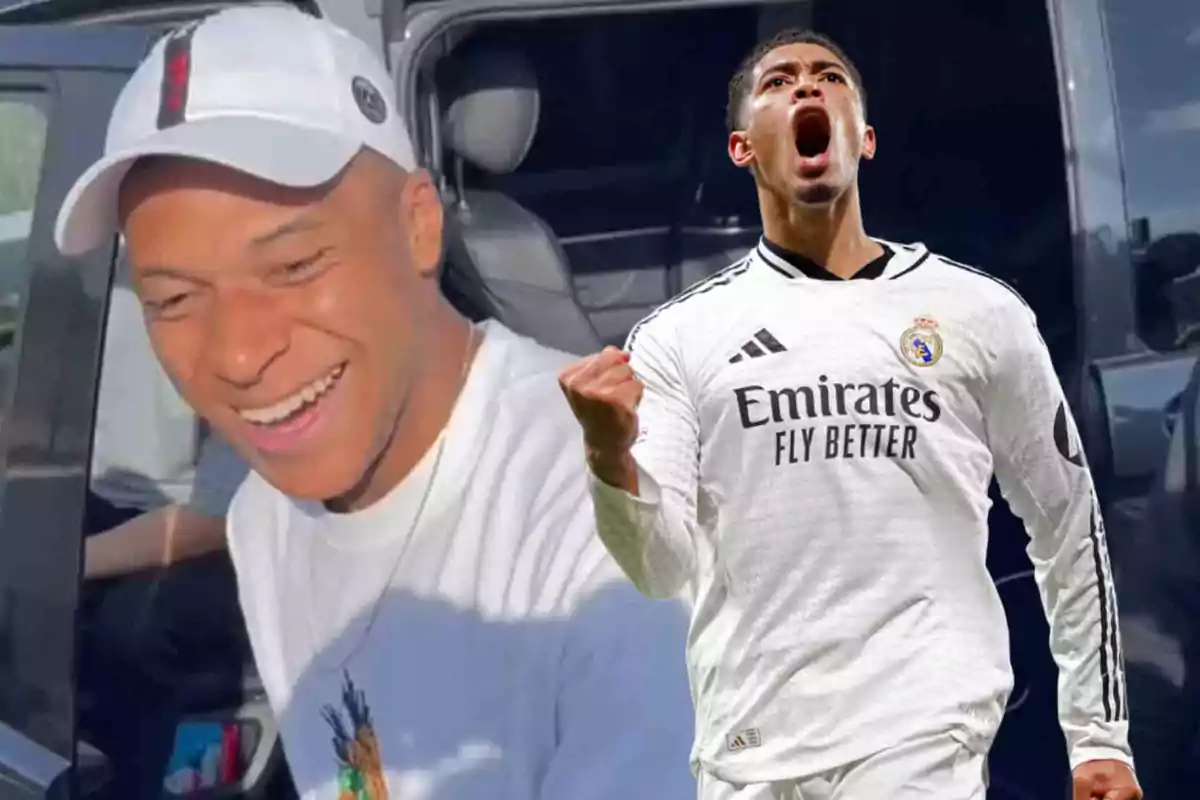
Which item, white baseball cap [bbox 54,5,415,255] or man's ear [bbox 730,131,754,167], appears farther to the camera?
white baseball cap [bbox 54,5,415,255]

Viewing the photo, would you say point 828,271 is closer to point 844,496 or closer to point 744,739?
point 844,496

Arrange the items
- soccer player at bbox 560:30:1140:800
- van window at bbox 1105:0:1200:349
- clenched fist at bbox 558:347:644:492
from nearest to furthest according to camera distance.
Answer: clenched fist at bbox 558:347:644:492
soccer player at bbox 560:30:1140:800
van window at bbox 1105:0:1200:349

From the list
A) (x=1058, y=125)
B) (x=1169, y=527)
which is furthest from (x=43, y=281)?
(x=1169, y=527)

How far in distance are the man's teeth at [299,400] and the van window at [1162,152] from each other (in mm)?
1097

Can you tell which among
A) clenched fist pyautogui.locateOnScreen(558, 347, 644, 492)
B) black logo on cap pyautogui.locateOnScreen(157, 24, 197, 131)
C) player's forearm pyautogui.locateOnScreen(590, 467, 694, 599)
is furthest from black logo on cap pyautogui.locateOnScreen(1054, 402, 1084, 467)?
black logo on cap pyautogui.locateOnScreen(157, 24, 197, 131)

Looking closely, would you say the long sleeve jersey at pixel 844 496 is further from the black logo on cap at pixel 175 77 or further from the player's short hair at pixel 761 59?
the black logo on cap at pixel 175 77

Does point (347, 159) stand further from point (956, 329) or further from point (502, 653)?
point (956, 329)

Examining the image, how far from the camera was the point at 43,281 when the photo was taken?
6.00ft

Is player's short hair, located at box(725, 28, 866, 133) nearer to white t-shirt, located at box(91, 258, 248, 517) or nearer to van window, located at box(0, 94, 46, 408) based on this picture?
white t-shirt, located at box(91, 258, 248, 517)

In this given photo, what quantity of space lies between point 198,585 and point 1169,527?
1.34 metres

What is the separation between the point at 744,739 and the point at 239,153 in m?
1.01

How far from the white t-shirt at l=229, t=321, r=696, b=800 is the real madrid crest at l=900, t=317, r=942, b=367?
46 centimetres

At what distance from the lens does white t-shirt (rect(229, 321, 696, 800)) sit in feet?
5.66

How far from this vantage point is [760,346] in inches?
59.9
